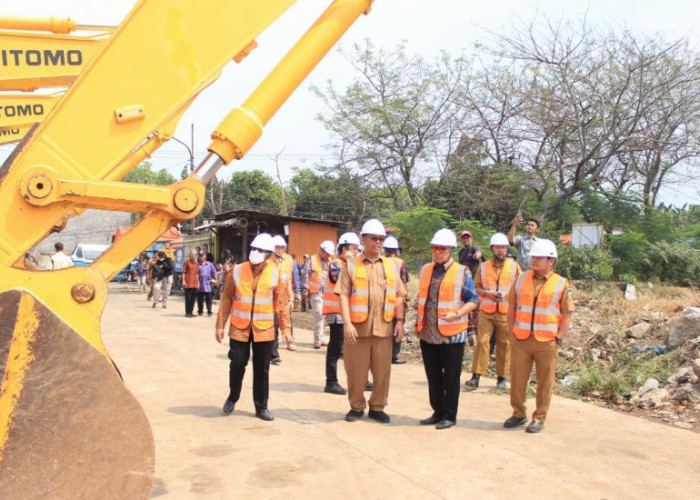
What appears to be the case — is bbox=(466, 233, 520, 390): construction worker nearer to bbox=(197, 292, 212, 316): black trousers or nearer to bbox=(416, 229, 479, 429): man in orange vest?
bbox=(416, 229, 479, 429): man in orange vest

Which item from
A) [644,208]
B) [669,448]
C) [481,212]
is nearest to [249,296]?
[669,448]

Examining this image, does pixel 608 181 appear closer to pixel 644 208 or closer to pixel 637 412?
pixel 644 208

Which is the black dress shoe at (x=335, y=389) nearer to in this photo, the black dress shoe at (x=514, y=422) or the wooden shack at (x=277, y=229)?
the black dress shoe at (x=514, y=422)

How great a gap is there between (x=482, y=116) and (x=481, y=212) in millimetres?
3067

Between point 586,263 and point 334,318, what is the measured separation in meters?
8.21

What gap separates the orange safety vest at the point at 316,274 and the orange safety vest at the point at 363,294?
5453mm

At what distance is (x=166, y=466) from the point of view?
16.1 feet

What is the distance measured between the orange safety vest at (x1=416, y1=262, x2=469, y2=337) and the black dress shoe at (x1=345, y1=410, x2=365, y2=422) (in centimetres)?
98

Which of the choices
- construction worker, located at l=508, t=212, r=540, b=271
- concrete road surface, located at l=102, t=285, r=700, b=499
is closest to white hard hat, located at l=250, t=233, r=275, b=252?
concrete road surface, located at l=102, t=285, r=700, b=499

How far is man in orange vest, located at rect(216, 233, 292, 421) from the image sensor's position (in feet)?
21.2

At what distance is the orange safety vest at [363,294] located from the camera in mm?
6461

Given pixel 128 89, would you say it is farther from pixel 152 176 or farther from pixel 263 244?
pixel 152 176

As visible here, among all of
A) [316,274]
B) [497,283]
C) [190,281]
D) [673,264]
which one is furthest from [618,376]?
[190,281]

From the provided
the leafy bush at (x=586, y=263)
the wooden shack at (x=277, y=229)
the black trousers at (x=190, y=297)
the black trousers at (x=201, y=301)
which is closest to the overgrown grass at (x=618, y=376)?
the leafy bush at (x=586, y=263)
